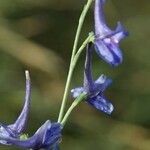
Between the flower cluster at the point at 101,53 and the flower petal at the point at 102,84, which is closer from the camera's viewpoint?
the flower cluster at the point at 101,53

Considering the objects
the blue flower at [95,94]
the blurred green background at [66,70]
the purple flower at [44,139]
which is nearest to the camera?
the purple flower at [44,139]

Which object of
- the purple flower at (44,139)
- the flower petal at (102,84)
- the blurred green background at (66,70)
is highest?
the flower petal at (102,84)

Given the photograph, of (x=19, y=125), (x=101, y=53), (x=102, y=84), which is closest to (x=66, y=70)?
(x=102, y=84)

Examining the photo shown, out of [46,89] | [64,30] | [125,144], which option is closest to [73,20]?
[64,30]

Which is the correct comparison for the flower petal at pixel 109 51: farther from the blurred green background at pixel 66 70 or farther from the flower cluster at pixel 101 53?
the blurred green background at pixel 66 70

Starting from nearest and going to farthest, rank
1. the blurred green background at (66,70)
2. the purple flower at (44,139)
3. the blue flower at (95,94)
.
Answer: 1. the purple flower at (44,139)
2. the blue flower at (95,94)
3. the blurred green background at (66,70)

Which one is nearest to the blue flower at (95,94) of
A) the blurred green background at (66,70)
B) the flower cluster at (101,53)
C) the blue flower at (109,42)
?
the flower cluster at (101,53)

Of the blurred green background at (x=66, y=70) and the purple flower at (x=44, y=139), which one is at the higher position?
the purple flower at (x=44, y=139)

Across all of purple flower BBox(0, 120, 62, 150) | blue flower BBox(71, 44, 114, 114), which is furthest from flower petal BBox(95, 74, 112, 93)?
purple flower BBox(0, 120, 62, 150)
